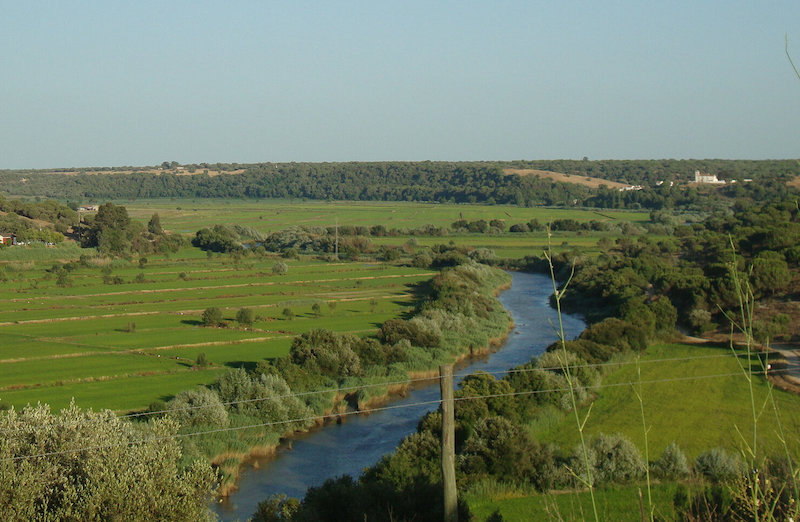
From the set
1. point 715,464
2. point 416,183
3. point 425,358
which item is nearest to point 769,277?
point 425,358

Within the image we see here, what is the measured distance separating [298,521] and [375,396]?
435 inches

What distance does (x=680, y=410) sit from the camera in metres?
19.8

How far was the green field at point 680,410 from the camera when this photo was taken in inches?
672

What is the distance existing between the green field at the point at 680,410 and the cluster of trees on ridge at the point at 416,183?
8883cm

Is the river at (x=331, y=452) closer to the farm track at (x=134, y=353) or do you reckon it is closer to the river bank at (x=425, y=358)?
the river bank at (x=425, y=358)

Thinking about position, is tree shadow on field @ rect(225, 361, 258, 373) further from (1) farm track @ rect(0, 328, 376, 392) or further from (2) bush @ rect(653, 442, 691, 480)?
(2) bush @ rect(653, 442, 691, 480)

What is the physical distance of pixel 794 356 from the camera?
24000 mm

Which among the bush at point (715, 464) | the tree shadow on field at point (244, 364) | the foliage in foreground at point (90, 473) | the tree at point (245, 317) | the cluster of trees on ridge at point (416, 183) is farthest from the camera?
the cluster of trees on ridge at point (416, 183)

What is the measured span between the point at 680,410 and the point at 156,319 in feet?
76.8

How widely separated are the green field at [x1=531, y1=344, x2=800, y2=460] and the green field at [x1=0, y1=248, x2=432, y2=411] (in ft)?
37.1

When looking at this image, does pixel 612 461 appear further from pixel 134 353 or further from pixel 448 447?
pixel 134 353

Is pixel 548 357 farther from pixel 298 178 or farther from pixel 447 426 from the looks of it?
pixel 298 178

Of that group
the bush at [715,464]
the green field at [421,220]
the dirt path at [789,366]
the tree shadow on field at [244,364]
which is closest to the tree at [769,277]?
the dirt path at [789,366]

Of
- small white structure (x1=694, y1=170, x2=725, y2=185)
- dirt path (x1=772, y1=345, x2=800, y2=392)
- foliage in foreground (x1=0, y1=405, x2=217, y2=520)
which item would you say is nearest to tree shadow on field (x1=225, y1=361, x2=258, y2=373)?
foliage in foreground (x1=0, y1=405, x2=217, y2=520)
